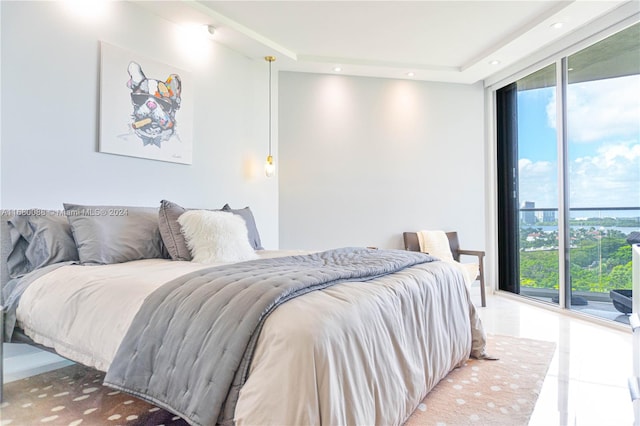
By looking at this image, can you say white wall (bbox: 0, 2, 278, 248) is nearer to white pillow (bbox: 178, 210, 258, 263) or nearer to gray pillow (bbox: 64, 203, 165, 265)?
gray pillow (bbox: 64, 203, 165, 265)

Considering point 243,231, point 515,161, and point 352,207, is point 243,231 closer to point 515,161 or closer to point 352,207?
point 352,207

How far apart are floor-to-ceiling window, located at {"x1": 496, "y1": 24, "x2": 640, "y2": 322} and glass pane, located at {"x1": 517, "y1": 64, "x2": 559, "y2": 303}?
0.01 metres

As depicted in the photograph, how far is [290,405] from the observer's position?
111 centimetres

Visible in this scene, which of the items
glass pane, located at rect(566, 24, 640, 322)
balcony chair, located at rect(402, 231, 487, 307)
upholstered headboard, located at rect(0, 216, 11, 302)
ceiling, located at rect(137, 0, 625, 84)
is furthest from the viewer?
balcony chair, located at rect(402, 231, 487, 307)

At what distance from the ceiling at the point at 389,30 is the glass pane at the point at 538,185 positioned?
477mm

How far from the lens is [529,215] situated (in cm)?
448

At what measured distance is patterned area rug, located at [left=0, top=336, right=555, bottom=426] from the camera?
1.80m

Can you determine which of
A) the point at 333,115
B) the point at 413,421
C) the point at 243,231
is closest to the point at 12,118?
the point at 243,231

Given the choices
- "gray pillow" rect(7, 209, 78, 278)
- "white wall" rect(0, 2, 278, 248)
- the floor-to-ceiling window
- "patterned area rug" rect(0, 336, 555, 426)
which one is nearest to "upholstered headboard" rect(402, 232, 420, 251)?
the floor-to-ceiling window

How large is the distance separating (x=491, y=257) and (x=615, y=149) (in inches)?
75.5

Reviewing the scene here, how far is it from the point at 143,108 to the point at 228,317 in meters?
2.32

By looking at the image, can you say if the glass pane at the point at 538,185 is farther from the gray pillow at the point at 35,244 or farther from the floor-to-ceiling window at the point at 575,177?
the gray pillow at the point at 35,244

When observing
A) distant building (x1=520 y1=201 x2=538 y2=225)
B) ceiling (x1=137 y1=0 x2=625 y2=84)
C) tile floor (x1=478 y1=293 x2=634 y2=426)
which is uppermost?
ceiling (x1=137 y1=0 x2=625 y2=84)

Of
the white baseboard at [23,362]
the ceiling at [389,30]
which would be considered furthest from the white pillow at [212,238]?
the ceiling at [389,30]
